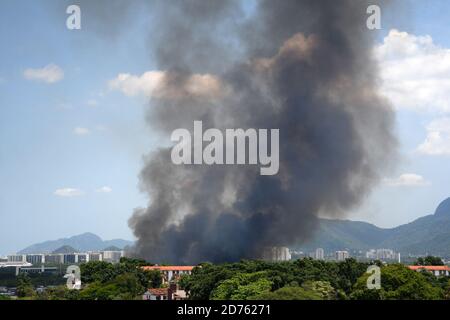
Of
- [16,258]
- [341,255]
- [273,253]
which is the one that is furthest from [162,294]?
[16,258]

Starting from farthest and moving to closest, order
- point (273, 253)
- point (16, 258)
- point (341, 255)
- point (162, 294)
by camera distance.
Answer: point (16, 258)
point (341, 255)
point (273, 253)
point (162, 294)

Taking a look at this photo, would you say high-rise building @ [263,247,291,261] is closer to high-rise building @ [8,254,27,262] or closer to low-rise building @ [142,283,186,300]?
low-rise building @ [142,283,186,300]

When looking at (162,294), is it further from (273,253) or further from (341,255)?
(341,255)

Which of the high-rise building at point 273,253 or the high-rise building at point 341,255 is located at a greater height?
the high-rise building at point 273,253

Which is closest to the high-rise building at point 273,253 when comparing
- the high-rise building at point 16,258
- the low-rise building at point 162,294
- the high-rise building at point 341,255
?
the low-rise building at point 162,294

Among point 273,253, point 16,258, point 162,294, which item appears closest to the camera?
point 162,294

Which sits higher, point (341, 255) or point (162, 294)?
point (162, 294)

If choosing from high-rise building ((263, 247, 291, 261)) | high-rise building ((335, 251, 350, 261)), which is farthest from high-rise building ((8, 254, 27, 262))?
high-rise building ((263, 247, 291, 261))

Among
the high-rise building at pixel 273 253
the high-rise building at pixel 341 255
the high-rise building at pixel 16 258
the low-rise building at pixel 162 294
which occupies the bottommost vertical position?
the high-rise building at pixel 16 258

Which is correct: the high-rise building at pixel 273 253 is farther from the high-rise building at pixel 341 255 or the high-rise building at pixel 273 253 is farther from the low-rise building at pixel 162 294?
the high-rise building at pixel 341 255

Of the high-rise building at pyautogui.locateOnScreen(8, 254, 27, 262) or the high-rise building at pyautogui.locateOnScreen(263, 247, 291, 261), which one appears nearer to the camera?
the high-rise building at pyautogui.locateOnScreen(263, 247, 291, 261)
